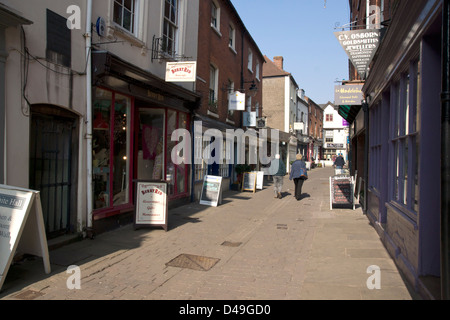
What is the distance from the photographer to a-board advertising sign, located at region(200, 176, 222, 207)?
10.8 meters

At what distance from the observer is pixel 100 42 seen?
6828mm

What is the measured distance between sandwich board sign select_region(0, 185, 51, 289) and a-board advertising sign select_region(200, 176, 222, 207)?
21.6ft

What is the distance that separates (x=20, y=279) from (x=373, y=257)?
17.2 ft

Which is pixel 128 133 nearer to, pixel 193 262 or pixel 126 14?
pixel 126 14

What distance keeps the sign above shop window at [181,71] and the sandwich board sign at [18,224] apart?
508cm

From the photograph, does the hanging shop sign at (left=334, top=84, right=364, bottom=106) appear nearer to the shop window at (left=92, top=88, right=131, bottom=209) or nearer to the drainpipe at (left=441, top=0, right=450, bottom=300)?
the shop window at (left=92, top=88, right=131, bottom=209)

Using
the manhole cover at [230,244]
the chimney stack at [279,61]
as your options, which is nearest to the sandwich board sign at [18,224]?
the manhole cover at [230,244]

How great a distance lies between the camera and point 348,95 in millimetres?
10234

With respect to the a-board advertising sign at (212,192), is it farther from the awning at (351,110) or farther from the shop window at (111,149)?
the awning at (351,110)

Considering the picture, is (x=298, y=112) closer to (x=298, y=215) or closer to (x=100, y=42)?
(x=298, y=215)

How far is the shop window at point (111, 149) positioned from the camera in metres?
7.04

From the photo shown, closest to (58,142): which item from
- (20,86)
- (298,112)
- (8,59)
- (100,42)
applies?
(20,86)

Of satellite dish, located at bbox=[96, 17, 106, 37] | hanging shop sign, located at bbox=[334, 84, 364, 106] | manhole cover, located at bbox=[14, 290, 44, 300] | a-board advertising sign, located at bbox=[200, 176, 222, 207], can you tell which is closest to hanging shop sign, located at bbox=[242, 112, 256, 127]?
a-board advertising sign, located at bbox=[200, 176, 222, 207]

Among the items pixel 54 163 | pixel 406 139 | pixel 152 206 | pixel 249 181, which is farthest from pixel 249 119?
pixel 406 139
